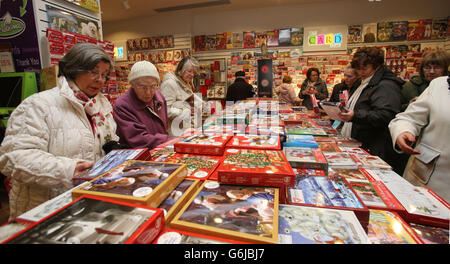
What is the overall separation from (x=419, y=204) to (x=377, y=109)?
1.55 meters

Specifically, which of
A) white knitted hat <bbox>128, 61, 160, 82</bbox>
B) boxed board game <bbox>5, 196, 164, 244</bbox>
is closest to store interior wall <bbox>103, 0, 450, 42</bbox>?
white knitted hat <bbox>128, 61, 160, 82</bbox>

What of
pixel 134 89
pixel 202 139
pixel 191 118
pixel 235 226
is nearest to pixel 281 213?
pixel 235 226

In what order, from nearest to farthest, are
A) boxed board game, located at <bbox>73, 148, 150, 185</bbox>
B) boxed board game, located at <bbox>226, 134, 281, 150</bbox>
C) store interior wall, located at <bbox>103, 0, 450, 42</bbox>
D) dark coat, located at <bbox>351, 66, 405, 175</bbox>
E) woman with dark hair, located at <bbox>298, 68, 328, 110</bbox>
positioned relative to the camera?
boxed board game, located at <bbox>73, 148, 150, 185</bbox> < boxed board game, located at <bbox>226, 134, 281, 150</bbox> < dark coat, located at <bbox>351, 66, 405, 175</bbox> < woman with dark hair, located at <bbox>298, 68, 328, 110</bbox> < store interior wall, located at <bbox>103, 0, 450, 42</bbox>

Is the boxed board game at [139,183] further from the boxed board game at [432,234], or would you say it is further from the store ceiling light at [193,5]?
the store ceiling light at [193,5]

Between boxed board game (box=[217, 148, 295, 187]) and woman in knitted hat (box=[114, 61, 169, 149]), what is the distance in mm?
1147

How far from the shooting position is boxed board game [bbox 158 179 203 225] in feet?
2.52

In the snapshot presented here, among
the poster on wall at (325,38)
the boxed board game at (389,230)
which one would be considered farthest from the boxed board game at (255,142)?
the poster on wall at (325,38)

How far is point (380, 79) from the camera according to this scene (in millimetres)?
→ 2348

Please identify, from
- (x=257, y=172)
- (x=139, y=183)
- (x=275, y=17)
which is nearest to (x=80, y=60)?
(x=139, y=183)

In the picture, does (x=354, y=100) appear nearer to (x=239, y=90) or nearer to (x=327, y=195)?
(x=327, y=195)

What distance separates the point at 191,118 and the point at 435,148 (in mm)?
2733

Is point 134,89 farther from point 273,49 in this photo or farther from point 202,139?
point 273,49

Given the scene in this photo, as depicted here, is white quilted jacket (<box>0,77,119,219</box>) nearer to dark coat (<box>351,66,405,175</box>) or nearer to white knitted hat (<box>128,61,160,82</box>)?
white knitted hat (<box>128,61,160,82</box>)

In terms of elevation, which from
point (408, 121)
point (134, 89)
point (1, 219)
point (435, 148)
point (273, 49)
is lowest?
point (1, 219)
